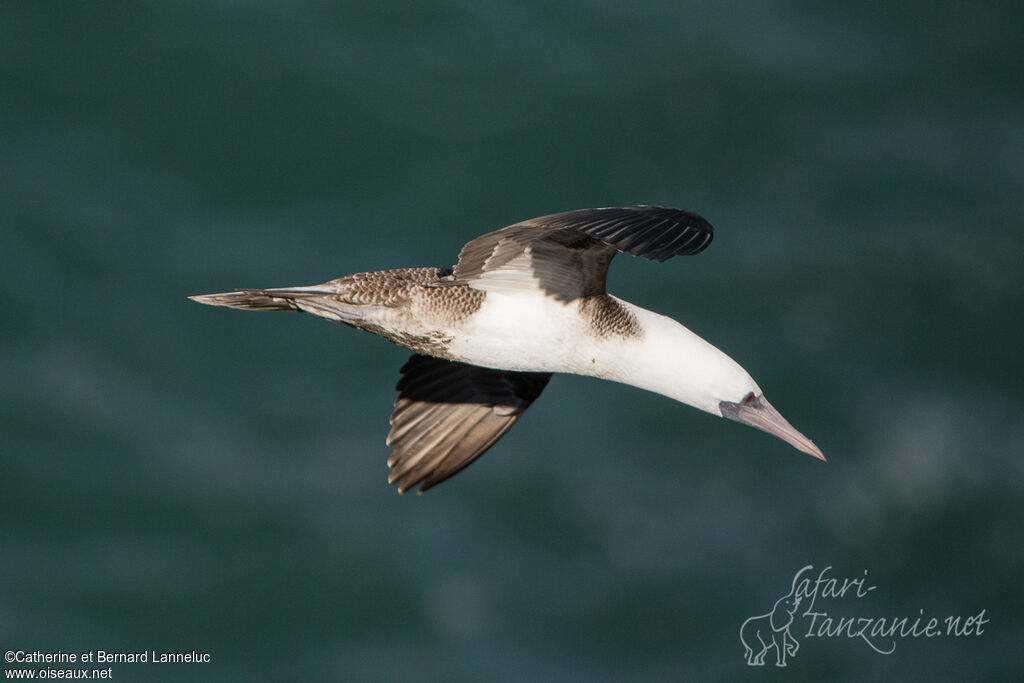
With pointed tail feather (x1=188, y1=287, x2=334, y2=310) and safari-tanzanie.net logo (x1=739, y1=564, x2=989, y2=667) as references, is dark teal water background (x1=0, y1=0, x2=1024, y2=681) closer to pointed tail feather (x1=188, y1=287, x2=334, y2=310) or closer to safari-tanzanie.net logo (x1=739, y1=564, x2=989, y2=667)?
safari-tanzanie.net logo (x1=739, y1=564, x2=989, y2=667)

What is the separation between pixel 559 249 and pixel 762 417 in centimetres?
147

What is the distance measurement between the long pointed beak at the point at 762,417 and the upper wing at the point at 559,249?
0.97 m

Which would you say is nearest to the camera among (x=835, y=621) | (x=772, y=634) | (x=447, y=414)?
(x=447, y=414)

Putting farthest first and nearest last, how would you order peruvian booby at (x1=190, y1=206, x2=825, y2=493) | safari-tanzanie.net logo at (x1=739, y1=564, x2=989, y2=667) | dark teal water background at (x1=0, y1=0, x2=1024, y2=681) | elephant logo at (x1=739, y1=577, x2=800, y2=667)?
safari-tanzanie.net logo at (x1=739, y1=564, x2=989, y2=667), elephant logo at (x1=739, y1=577, x2=800, y2=667), dark teal water background at (x1=0, y1=0, x2=1024, y2=681), peruvian booby at (x1=190, y1=206, x2=825, y2=493)

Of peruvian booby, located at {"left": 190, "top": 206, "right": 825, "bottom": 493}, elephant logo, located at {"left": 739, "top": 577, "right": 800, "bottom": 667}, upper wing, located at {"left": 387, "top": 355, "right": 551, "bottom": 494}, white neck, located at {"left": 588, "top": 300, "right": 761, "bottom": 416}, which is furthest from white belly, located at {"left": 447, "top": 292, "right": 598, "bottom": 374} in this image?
elephant logo, located at {"left": 739, "top": 577, "right": 800, "bottom": 667}

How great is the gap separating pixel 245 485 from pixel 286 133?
3.28 metres

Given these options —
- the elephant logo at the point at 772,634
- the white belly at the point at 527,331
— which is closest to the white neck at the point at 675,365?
the white belly at the point at 527,331

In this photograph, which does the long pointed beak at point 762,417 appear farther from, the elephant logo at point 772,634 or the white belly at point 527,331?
the elephant logo at point 772,634

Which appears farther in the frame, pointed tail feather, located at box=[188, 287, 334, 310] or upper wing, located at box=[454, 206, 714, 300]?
pointed tail feather, located at box=[188, 287, 334, 310]

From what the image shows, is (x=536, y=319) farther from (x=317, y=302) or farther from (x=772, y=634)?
(x=772, y=634)

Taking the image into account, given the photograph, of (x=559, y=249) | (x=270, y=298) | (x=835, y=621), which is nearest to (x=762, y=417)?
(x=559, y=249)

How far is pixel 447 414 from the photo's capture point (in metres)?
8.28

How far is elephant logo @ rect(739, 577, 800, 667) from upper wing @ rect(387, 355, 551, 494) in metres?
5.52

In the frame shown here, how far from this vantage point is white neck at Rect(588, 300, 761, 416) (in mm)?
7055
